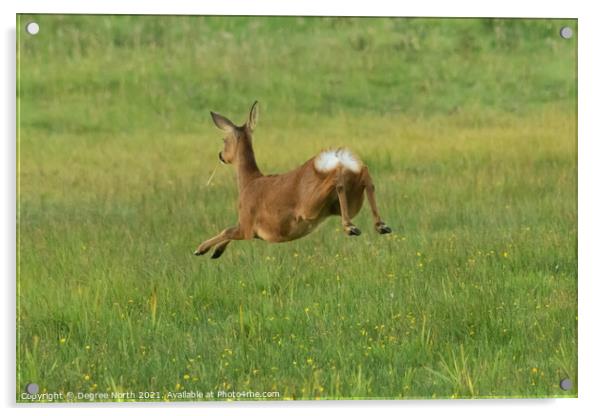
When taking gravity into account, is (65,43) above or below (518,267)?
above

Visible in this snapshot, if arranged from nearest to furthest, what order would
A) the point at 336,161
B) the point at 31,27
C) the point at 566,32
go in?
the point at 336,161, the point at 31,27, the point at 566,32

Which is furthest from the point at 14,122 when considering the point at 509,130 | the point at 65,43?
the point at 509,130

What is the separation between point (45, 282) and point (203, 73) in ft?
5.72

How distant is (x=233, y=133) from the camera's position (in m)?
9.31

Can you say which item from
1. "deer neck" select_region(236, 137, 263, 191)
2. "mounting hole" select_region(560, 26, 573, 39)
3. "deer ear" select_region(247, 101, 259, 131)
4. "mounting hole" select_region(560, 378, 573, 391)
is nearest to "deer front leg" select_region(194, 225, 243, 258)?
"deer neck" select_region(236, 137, 263, 191)

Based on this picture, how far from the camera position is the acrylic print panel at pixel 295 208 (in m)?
8.88

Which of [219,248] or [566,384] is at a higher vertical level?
[219,248]

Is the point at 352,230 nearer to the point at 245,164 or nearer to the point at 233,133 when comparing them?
the point at 245,164

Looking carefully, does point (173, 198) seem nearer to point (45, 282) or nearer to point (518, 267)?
point (45, 282)

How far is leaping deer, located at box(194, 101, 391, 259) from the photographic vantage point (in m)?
8.80

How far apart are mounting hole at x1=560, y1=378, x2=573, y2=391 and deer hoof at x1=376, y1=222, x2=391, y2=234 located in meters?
1.48

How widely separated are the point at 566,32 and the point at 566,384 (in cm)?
233

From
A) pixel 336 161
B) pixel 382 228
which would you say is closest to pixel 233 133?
pixel 336 161

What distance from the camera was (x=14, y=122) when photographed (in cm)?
903
